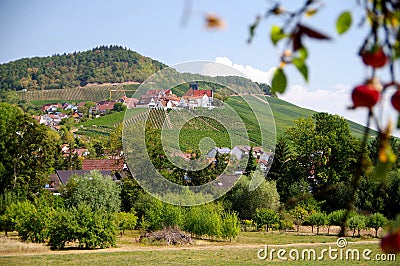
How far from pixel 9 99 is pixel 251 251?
5798cm

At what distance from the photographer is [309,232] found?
1875 cm

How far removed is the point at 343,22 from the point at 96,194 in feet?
58.6

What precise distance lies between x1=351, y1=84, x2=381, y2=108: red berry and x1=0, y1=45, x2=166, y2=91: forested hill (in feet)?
266

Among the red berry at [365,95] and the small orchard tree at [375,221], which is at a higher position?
the red berry at [365,95]

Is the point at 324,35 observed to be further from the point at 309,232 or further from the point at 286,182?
the point at 286,182

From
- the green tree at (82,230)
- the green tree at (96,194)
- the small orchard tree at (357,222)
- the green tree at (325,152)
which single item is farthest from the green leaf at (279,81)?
the green tree at (325,152)

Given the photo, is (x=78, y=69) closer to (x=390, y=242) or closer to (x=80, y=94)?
(x=80, y=94)

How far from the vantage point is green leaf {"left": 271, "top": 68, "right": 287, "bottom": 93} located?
0.37m

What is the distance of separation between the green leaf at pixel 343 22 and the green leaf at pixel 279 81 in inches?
1.8

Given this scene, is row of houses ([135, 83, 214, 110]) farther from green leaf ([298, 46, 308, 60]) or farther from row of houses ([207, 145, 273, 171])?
green leaf ([298, 46, 308, 60])

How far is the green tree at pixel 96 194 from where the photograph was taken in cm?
1764

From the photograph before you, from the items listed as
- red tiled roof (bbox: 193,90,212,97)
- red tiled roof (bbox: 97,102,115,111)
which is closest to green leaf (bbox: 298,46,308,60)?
red tiled roof (bbox: 193,90,212,97)

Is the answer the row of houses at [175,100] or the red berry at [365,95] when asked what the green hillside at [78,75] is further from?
the red berry at [365,95]

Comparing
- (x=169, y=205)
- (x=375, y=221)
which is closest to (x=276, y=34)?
(x=169, y=205)
